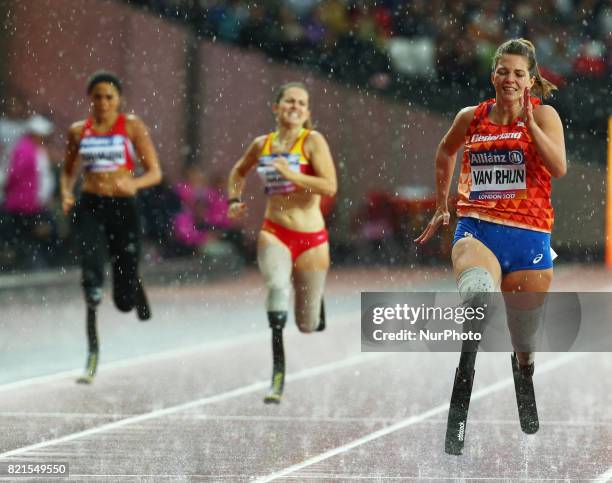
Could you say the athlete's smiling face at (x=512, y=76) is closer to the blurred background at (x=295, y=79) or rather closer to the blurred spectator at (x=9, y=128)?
the blurred spectator at (x=9, y=128)

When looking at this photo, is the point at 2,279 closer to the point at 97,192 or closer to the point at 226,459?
the point at 97,192

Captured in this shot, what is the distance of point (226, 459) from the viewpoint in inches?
309

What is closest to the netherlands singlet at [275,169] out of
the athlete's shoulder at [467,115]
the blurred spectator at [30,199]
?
the athlete's shoulder at [467,115]

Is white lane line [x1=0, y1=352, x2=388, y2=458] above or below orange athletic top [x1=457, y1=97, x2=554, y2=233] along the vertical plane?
below

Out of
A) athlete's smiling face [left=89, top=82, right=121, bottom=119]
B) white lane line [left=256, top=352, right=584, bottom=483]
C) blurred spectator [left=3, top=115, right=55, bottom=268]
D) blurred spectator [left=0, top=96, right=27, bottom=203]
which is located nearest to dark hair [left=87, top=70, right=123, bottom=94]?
athlete's smiling face [left=89, top=82, right=121, bottom=119]

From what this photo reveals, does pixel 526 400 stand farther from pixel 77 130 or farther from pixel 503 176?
pixel 77 130

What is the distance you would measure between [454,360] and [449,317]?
5448 mm

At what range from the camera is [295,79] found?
26562mm

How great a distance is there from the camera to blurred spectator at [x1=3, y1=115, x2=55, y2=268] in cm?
1714

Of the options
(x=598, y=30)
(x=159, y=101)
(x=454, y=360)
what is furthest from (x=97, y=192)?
(x=598, y=30)

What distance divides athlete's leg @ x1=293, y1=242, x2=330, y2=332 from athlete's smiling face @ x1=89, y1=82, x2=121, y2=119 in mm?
1973

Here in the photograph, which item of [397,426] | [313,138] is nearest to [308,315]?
[313,138]

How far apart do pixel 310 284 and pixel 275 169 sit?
874mm

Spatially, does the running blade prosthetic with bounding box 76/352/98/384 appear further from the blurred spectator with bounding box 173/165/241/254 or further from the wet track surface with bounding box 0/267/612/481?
the blurred spectator with bounding box 173/165/241/254
